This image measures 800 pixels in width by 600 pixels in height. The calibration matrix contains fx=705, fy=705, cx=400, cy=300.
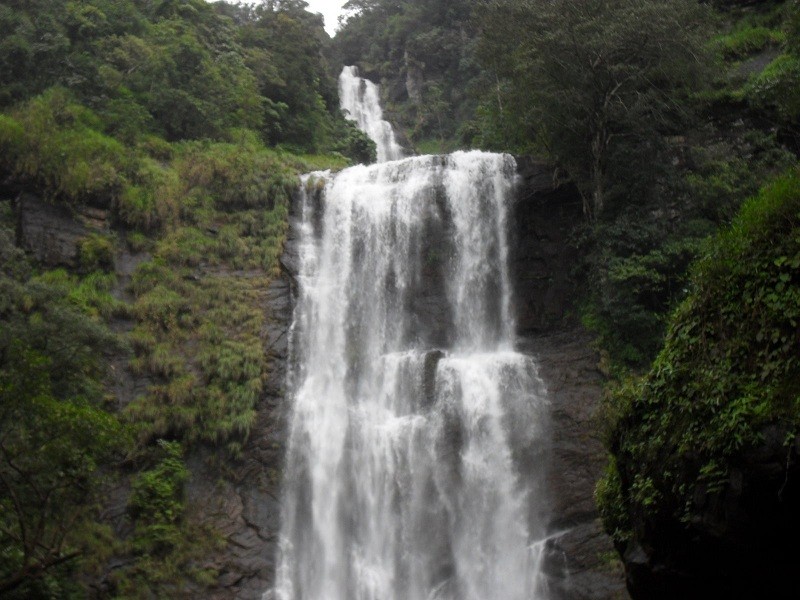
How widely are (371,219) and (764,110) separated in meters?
11.5

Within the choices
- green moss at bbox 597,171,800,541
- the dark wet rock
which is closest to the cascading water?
the dark wet rock

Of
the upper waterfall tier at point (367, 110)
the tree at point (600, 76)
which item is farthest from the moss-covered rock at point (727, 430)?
the upper waterfall tier at point (367, 110)

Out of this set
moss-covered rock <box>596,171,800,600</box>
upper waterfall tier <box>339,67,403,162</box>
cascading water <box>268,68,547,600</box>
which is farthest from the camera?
upper waterfall tier <box>339,67,403,162</box>

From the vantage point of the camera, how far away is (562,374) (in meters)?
17.2

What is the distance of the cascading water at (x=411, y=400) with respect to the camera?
14562 millimetres

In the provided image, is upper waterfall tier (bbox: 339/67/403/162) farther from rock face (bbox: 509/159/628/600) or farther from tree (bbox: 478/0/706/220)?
rock face (bbox: 509/159/628/600)

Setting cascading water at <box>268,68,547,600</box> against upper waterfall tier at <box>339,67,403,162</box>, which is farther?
upper waterfall tier at <box>339,67,403,162</box>

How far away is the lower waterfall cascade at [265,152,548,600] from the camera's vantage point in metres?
14.6

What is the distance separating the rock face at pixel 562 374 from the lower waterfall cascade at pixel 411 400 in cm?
36

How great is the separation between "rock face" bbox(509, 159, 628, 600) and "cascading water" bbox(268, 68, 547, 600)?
0.39 meters

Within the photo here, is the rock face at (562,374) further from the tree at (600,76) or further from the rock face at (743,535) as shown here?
the rock face at (743,535)

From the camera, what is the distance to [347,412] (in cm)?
1684

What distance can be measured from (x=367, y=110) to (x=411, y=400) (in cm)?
2602

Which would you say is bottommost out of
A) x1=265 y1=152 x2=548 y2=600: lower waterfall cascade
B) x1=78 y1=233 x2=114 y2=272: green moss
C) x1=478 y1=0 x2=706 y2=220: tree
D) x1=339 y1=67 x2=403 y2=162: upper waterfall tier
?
x1=265 y1=152 x2=548 y2=600: lower waterfall cascade
